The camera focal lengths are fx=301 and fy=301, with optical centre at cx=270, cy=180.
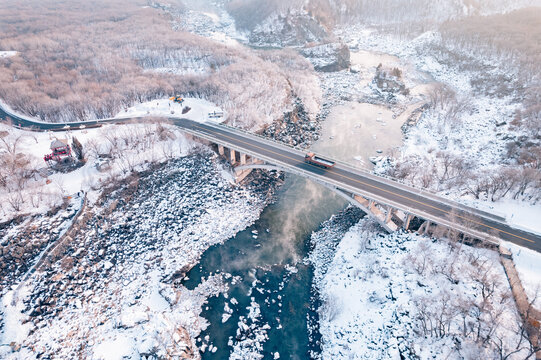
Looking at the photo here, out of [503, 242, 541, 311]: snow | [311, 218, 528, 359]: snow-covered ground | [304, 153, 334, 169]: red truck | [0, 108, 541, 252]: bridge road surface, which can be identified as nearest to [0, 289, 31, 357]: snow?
[311, 218, 528, 359]: snow-covered ground

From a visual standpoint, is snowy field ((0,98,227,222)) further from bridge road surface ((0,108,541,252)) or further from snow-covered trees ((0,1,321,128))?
snow-covered trees ((0,1,321,128))

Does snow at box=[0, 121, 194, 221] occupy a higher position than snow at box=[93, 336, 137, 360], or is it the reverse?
snow at box=[0, 121, 194, 221]

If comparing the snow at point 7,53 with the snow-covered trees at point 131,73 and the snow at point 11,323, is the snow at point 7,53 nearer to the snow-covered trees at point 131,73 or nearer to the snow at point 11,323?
the snow-covered trees at point 131,73

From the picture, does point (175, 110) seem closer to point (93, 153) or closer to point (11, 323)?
point (93, 153)

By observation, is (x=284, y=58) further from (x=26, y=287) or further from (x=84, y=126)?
(x=26, y=287)

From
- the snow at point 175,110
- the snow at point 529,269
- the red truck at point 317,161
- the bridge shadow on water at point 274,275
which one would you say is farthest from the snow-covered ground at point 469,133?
the snow at point 175,110

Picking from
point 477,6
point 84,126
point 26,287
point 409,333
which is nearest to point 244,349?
point 409,333
